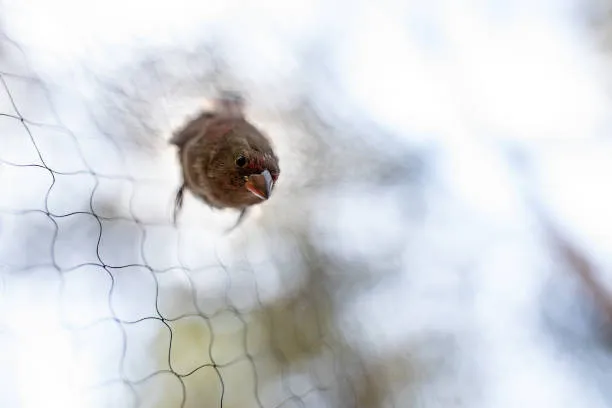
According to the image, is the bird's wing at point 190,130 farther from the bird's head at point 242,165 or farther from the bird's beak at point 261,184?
the bird's beak at point 261,184

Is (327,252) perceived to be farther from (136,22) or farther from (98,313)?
(136,22)

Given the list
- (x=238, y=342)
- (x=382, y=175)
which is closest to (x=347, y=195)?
(x=382, y=175)

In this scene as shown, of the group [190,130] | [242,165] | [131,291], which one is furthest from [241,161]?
[131,291]

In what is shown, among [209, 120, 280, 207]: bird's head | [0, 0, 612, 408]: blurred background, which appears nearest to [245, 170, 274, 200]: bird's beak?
[209, 120, 280, 207]: bird's head

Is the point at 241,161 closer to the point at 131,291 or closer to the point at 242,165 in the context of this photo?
the point at 242,165

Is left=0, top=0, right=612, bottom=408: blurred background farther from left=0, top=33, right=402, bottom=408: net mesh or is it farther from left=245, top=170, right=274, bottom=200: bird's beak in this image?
left=245, top=170, right=274, bottom=200: bird's beak
